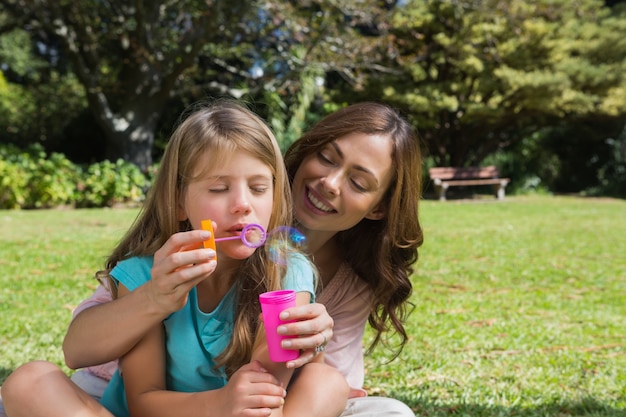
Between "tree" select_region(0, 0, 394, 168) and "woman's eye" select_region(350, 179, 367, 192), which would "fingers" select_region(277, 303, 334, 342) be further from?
"tree" select_region(0, 0, 394, 168)

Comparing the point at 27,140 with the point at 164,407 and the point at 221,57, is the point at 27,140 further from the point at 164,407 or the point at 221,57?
the point at 164,407

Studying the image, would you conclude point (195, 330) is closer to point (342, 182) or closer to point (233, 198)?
point (233, 198)

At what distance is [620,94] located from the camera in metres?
15.6

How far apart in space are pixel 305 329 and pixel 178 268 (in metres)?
0.36

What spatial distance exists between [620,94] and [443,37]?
464cm

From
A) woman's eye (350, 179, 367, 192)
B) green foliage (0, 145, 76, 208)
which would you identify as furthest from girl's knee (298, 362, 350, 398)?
green foliage (0, 145, 76, 208)

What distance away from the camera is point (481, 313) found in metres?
4.73

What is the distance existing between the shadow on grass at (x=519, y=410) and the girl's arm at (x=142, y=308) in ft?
4.87

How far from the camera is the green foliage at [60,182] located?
1104cm

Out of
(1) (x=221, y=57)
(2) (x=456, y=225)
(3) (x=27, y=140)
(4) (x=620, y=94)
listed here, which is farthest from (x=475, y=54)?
(3) (x=27, y=140)

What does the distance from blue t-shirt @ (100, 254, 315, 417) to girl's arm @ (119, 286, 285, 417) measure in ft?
0.14

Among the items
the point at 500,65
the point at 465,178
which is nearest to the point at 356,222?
the point at 500,65

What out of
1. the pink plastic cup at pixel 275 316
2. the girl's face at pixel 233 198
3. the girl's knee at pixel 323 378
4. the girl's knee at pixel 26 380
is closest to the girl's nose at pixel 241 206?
the girl's face at pixel 233 198

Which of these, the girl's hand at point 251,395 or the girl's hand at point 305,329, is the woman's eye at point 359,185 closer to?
the girl's hand at point 305,329
